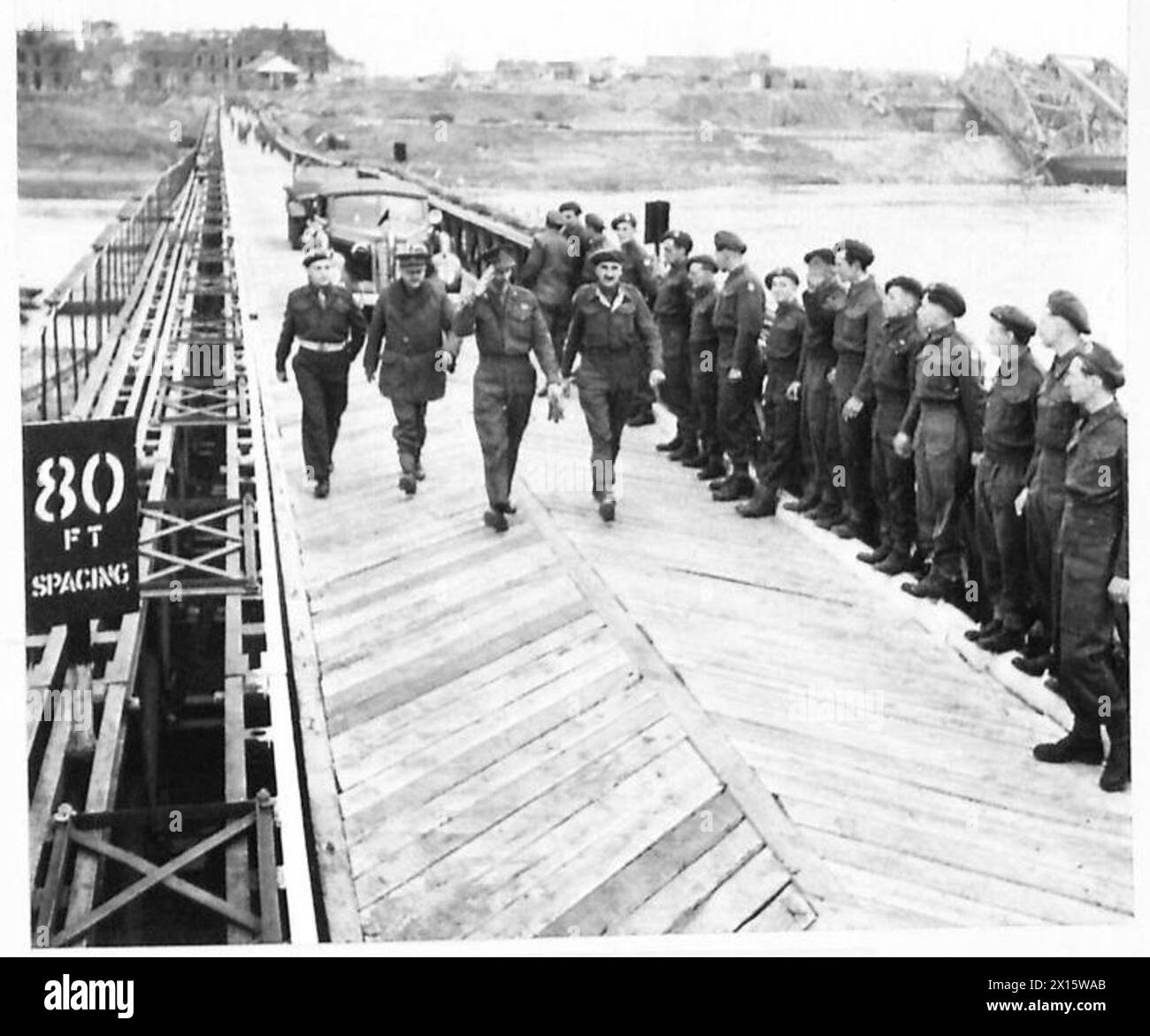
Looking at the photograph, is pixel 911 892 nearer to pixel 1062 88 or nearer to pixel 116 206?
pixel 1062 88

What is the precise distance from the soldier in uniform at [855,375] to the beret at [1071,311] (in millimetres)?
1467

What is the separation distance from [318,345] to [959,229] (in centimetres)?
729

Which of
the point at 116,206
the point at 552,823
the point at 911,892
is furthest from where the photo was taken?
the point at 116,206

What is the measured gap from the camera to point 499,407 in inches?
269

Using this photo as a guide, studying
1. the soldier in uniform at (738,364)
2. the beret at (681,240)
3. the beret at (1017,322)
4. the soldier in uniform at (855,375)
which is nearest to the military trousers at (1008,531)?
the beret at (1017,322)

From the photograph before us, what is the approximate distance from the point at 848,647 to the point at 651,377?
1.78 meters

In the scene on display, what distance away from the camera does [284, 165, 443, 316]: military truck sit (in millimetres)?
14125

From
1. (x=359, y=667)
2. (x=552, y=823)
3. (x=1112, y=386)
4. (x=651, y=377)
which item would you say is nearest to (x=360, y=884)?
(x=552, y=823)

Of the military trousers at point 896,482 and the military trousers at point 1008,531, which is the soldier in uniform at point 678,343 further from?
the military trousers at point 1008,531

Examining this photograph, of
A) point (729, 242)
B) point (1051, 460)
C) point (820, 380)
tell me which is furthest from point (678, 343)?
point (1051, 460)

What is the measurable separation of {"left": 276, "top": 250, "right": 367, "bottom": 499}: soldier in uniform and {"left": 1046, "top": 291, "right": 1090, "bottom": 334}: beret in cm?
360

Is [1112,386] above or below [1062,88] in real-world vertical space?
below

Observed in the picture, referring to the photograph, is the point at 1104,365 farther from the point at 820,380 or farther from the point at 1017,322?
the point at 820,380

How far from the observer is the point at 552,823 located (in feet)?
14.7
